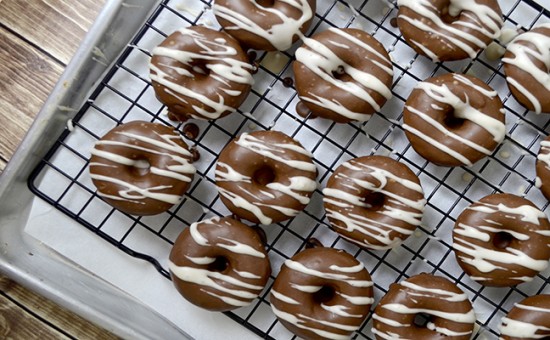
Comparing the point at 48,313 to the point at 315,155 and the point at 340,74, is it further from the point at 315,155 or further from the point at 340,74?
the point at 340,74

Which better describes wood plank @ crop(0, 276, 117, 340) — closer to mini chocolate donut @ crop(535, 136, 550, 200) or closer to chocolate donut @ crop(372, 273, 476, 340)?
chocolate donut @ crop(372, 273, 476, 340)

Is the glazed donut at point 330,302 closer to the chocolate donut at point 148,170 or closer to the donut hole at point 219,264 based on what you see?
the donut hole at point 219,264

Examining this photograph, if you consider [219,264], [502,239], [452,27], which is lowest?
[219,264]

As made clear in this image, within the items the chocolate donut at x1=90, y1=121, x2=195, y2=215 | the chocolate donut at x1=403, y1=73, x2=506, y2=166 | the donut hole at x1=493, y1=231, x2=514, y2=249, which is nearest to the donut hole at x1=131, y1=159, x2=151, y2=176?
the chocolate donut at x1=90, y1=121, x2=195, y2=215

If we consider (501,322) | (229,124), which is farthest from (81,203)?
(501,322)

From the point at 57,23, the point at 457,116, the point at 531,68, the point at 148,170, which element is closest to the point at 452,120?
the point at 457,116

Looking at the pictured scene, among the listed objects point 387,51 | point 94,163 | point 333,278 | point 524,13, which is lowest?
point 94,163

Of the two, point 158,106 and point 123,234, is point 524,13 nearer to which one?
point 158,106
